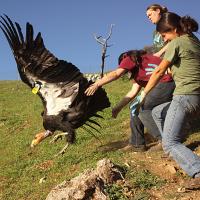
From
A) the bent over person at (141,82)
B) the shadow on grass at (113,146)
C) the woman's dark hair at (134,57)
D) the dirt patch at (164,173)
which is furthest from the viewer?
the shadow on grass at (113,146)

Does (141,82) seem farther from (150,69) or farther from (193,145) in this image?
(193,145)

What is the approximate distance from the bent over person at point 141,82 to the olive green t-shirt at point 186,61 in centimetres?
121

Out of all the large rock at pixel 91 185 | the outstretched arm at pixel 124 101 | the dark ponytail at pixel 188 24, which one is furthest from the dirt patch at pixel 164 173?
the dark ponytail at pixel 188 24

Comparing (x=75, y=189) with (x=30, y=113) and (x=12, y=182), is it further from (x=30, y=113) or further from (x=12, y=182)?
(x=30, y=113)

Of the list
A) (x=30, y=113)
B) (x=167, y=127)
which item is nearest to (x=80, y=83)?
(x=167, y=127)

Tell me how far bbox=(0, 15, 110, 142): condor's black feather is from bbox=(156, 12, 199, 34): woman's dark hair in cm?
326

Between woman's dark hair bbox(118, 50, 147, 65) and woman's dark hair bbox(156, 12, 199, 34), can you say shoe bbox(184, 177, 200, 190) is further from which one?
woman's dark hair bbox(118, 50, 147, 65)

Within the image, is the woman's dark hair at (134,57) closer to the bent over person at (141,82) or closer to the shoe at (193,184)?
the bent over person at (141,82)

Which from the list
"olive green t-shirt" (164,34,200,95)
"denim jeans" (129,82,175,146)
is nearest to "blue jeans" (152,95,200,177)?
"olive green t-shirt" (164,34,200,95)

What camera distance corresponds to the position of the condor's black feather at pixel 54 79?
9625 millimetres

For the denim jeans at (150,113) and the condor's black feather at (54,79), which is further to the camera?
the condor's black feather at (54,79)

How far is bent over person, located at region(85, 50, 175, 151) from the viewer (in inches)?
312

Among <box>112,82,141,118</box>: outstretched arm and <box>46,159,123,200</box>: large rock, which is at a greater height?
<box>112,82,141,118</box>: outstretched arm

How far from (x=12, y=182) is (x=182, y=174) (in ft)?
13.6
